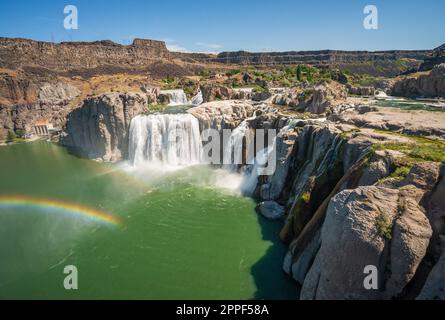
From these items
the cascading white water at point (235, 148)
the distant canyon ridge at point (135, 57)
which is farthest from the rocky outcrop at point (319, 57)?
the cascading white water at point (235, 148)

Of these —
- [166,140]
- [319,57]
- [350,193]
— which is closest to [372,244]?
[350,193]

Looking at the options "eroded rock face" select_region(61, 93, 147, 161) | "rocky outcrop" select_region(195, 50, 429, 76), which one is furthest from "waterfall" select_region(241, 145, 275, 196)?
"rocky outcrop" select_region(195, 50, 429, 76)

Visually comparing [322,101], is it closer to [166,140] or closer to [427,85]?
[166,140]

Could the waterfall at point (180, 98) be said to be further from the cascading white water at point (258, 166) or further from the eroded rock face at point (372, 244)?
the eroded rock face at point (372, 244)
